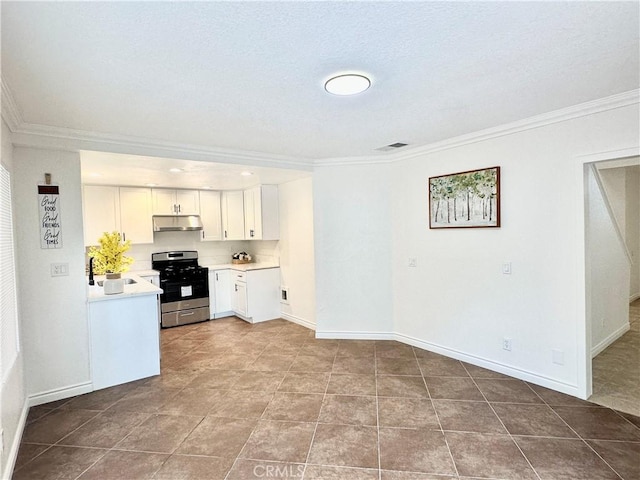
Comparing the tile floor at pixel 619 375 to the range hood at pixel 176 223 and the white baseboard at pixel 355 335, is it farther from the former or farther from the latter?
the range hood at pixel 176 223

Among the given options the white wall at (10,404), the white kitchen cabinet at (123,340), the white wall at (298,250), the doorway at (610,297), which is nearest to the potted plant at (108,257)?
the white kitchen cabinet at (123,340)

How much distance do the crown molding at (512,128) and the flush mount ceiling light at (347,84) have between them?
1661 mm

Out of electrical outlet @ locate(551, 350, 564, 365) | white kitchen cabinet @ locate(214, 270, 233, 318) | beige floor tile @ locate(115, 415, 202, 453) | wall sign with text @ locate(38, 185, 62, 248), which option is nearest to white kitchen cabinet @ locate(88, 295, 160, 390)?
wall sign with text @ locate(38, 185, 62, 248)

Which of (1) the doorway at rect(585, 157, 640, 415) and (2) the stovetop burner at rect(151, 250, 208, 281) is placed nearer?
(1) the doorway at rect(585, 157, 640, 415)

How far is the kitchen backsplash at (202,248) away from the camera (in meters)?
5.48

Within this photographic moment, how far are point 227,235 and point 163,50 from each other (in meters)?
4.32

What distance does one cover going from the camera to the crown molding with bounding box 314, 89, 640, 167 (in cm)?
242

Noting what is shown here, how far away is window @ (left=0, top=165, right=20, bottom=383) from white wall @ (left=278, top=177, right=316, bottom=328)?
3.17 m

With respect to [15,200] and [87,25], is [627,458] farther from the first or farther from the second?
[15,200]

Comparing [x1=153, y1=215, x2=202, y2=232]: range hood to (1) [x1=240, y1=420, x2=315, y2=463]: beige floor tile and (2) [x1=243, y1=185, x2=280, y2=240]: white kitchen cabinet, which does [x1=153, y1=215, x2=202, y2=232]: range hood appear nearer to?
(2) [x1=243, y1=185, x2=280, y2=240]: white kitchen cabinet

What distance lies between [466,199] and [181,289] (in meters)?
4.22

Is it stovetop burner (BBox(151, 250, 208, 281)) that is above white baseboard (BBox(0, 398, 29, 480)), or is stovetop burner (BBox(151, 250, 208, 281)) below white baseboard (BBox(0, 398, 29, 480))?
above

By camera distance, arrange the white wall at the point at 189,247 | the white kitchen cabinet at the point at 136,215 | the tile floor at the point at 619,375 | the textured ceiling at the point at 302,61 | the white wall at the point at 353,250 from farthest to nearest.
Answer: the white wall at the point at 189,247 → the white kitchen cabinet at the point at 136,215 → the white wall at the point at 353,250 → the tile floor at the point at 619,375 → the textured ceiling at the point at 302,61

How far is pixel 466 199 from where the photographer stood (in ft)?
11.3
